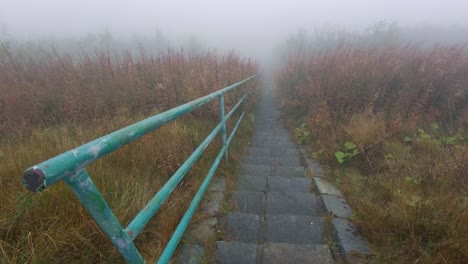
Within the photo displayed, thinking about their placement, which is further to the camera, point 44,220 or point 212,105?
point 212,105

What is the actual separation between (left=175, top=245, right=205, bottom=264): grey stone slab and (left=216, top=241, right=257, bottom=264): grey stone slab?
115 mm

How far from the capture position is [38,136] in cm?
271

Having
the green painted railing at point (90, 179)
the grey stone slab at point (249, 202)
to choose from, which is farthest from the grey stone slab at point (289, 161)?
the green painted railing at point (90, 179)

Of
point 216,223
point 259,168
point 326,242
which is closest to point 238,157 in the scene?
point 259,168

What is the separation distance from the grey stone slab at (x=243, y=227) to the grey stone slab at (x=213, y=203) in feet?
0.45

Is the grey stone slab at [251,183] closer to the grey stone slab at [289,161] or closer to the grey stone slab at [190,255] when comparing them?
the grey stone slab at [289,161]

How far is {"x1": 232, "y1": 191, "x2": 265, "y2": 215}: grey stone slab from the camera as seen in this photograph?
2174 millimetres

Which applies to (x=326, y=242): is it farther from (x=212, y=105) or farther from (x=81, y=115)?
(x=81, y=115)

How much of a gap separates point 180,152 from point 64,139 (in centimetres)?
111

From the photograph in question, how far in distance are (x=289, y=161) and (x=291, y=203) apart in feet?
4.26

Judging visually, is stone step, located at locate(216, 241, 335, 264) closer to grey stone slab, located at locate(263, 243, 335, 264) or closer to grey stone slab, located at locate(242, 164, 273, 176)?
grey stone slab, located at locate(263, 243, 335, 264)

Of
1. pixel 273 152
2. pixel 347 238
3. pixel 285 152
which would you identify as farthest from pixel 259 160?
pixel 347 238

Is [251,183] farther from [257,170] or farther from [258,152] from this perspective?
[258,152]

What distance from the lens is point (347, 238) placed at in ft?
5.67
